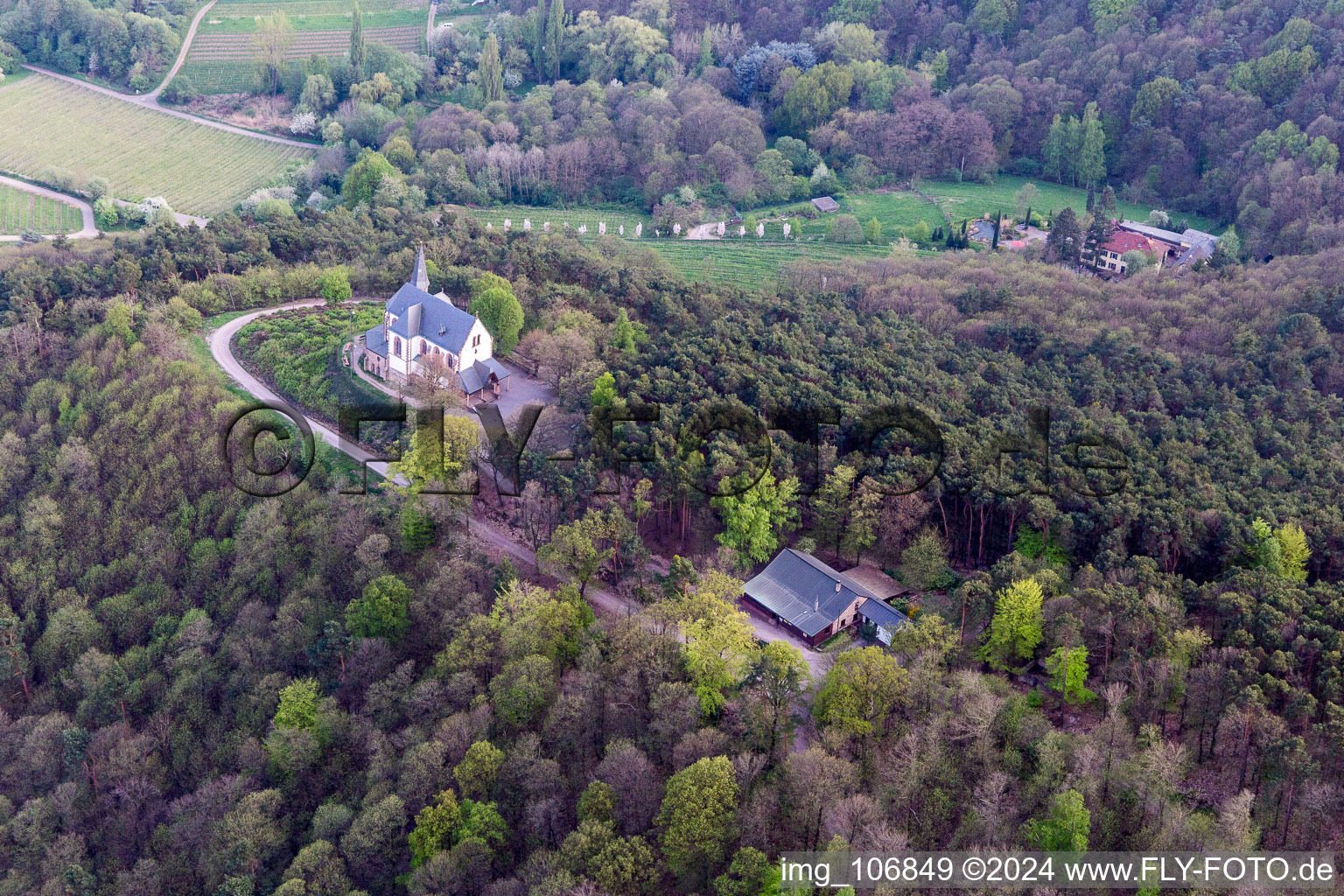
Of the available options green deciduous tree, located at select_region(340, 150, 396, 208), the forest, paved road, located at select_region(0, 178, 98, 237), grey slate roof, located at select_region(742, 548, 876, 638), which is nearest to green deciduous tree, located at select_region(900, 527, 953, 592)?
the forest

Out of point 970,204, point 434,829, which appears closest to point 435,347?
point 434,829

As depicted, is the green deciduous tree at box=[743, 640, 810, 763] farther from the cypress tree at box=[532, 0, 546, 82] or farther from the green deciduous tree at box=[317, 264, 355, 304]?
the cypress tree at box=[532, 0, 546, 82]

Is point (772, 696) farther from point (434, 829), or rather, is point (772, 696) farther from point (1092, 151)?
point (1092, 151)

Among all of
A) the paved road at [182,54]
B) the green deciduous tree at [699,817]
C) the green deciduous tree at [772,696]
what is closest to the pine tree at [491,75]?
the paved road at [182,54]

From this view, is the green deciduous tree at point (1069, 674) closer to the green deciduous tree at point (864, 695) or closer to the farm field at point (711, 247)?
the green deciduous tree at point (864, 695)

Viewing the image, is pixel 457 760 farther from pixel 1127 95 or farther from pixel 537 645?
pixel 1127 95

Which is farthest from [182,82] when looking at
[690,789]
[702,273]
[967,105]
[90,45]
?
[690,789]
